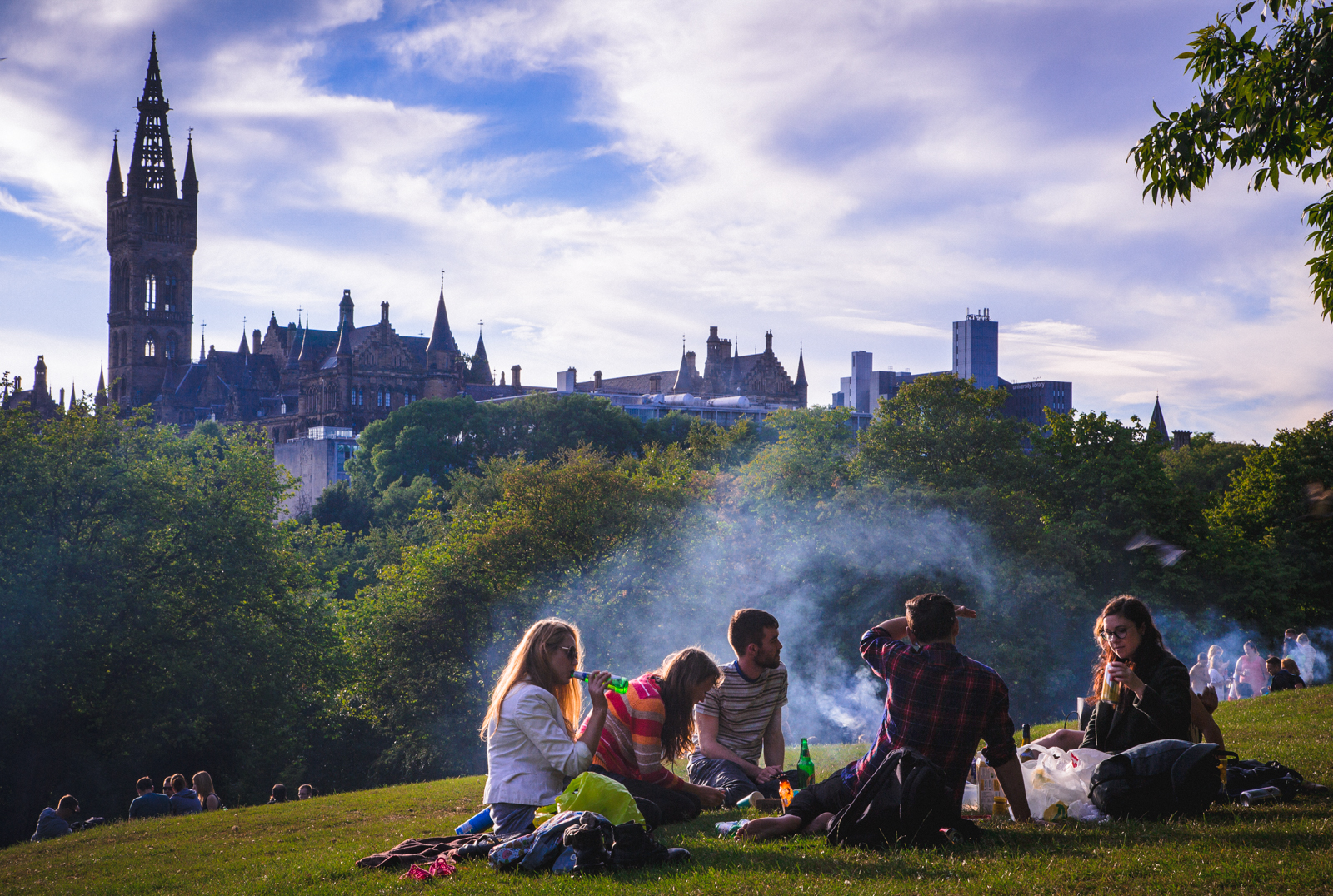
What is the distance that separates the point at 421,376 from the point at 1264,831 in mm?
115166

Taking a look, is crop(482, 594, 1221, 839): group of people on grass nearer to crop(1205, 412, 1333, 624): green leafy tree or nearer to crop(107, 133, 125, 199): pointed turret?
crop(1205, 412, 1333, 624): green leafy tree

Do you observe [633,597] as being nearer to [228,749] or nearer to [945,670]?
[228,749]

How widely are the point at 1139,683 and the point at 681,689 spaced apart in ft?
10.2

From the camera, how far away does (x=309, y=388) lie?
11725 cm

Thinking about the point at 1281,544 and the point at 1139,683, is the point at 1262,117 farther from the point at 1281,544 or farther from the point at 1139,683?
the point at 1281,544

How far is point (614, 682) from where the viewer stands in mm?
7250

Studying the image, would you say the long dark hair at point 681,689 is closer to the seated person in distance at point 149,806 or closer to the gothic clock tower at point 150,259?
the seated person in distance at point 149,806

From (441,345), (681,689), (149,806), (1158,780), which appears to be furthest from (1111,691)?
(441,345)

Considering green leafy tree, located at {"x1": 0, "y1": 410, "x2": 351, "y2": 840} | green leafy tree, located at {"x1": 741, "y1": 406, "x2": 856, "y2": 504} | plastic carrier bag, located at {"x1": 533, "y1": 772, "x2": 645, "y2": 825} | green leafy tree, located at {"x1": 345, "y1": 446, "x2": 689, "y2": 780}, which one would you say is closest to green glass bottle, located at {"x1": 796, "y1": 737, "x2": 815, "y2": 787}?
plastic carrier bag, located at {"x1": 533, "y1": 772, "x2": 645, "y2": 825}

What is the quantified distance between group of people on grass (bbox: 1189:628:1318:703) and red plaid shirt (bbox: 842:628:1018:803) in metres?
12.6

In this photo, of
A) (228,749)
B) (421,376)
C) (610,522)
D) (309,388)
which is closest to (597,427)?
(421,376)

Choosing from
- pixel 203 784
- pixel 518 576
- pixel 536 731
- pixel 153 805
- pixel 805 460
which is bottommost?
pixel 203 784

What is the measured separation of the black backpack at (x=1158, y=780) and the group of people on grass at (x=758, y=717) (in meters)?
0.43

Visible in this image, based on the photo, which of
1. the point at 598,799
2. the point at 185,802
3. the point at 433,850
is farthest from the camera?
the point at 185,802
